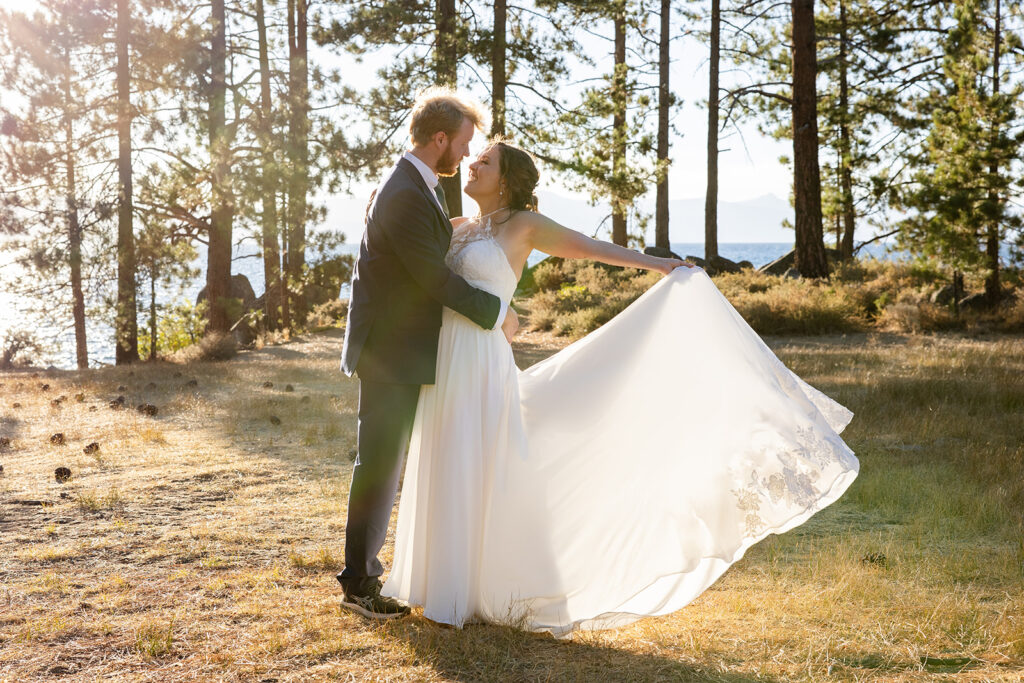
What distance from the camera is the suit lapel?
3.43 metres

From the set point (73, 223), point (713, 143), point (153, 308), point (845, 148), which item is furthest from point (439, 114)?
point (713, 143)

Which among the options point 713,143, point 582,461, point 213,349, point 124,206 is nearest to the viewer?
point 582,461

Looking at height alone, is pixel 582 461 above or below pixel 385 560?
above

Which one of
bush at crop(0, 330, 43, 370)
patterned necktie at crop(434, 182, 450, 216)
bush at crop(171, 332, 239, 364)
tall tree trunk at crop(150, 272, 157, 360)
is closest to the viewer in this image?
patterned necktie at crop(434, 182, 450, 216)

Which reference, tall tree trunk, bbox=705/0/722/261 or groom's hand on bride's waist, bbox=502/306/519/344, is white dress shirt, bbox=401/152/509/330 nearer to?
groom's hand on bride's waist, bbox=502/306/519/344

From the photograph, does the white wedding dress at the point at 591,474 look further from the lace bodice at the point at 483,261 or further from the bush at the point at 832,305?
the bush at the point at 832,305

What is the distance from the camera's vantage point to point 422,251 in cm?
333

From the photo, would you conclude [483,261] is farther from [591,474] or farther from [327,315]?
[327,315]

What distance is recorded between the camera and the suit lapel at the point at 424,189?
3.43m

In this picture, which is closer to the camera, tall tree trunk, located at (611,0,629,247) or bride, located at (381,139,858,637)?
bride, located at (381,139,858,637)

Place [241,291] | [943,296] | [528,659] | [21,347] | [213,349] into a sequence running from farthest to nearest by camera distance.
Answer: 1. [241,291]
2. [21,347]
3. [213,349]
4. [943,296]
5. [528,659]

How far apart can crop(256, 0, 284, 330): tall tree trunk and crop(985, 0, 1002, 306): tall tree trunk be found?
11.9 metres

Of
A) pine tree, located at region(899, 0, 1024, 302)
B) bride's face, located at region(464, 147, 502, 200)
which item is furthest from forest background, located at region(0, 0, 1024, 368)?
bride's face, located at region(464, 147, 502, 200)

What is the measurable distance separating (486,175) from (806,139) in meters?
13.5
